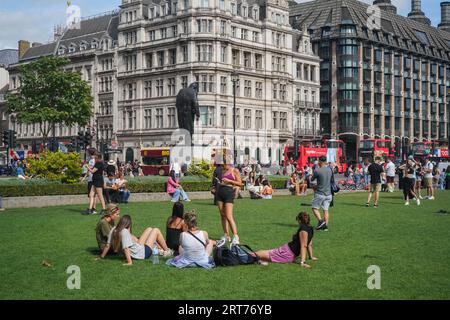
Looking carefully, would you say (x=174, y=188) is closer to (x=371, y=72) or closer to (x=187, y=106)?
(x=187, y=106)

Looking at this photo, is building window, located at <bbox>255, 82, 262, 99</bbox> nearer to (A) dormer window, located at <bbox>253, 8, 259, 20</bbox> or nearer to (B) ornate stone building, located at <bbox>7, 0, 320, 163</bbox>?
(B) ornate stone building, located at <bbox>7, 0, 320, 163</bbox>

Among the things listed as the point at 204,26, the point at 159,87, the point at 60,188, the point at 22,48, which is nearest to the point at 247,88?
the point at 204,26

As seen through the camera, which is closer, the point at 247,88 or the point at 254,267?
the point at 254,267

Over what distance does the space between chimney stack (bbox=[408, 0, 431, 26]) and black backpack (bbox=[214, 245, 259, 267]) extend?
12200 centimetres

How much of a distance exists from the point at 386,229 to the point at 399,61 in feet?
285

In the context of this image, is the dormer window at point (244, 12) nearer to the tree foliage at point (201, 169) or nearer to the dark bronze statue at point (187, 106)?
the tree foliage at point (201, 169)

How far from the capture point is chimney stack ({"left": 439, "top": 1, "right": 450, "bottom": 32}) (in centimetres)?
12988

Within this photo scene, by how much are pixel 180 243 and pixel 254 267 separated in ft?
4.79

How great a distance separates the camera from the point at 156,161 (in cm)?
6191

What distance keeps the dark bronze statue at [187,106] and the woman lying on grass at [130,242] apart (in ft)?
53.1

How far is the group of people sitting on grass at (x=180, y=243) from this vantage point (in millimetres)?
11789

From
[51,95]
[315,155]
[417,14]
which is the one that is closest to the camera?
[315,155]

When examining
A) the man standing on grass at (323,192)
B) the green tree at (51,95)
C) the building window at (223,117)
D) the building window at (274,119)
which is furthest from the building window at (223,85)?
the man standing on grass at (323,192)

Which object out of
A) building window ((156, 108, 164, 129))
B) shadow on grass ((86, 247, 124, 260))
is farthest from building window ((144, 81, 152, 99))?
shadow on grass ((86, 247, 124, 260))
